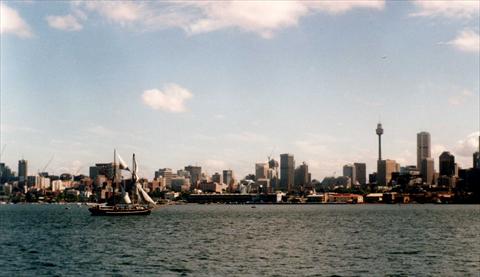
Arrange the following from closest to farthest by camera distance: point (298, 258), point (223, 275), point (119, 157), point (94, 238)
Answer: point (223, 275)
point (298, 258)
point (94, 238)
point (119, 157)

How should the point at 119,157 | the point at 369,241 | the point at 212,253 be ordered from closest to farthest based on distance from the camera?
the point at 212,253 < the point at 369,241 < the point at 119,157

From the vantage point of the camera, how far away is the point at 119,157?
7416 inches

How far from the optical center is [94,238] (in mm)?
87875

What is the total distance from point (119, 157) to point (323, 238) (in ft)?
368

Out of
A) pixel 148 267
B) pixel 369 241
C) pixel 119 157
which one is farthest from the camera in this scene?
pixel 119 157

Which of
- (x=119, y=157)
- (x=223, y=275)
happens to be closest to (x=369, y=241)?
(x=223, y=275)

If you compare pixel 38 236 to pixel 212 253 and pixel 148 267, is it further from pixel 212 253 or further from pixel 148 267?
pixel 148 267

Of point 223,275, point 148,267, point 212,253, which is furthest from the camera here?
point 212,253

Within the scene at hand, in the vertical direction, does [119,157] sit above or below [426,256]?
above

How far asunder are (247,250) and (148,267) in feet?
52.4

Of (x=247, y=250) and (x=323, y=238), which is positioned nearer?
(x=247, y=250)

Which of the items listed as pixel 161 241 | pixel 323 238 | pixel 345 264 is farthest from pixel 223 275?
pixel 323 238

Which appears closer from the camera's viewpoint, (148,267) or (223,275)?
(223,275)

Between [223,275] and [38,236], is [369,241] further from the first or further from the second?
[38,236]
